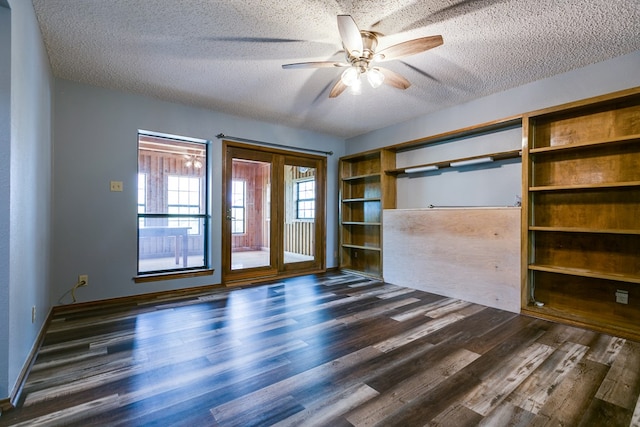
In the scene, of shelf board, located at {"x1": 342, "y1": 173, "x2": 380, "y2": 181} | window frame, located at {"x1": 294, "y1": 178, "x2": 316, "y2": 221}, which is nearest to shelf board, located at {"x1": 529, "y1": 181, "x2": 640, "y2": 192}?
shelf board, located at {"x1": 342, "y1": 173, "x2": 380, "y2": 181}

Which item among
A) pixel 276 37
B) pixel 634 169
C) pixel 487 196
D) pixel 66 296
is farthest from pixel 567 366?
pixel 66 296

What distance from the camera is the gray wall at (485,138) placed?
280 centimetres

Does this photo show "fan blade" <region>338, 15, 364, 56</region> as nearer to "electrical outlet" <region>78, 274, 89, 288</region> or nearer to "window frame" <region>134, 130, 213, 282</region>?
"window frame" <region>134, 130, 213, 282</region>

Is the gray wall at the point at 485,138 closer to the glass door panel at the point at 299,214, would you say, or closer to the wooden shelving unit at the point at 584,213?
the wooden shelving unit at the point at 584,213

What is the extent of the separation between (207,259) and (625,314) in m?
4.65

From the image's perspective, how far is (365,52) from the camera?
2328 millimetres

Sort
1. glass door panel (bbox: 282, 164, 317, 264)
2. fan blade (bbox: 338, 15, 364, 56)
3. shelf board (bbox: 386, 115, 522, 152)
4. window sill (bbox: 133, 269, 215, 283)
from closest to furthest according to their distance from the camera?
fan blade (bbox: 338, 15, 364, 56) < shelf board (bbox: 386, 115, 522, 152) < window sill (bbox: 133, 269, 215, 283) < glass door panel (bbox: 282, 164, 317, 264)

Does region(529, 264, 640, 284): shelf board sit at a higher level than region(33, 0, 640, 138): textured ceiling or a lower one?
lower

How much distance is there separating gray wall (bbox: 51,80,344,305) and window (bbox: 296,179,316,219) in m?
2.02

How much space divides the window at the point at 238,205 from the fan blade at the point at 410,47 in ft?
9.35

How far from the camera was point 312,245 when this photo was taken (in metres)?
5.28

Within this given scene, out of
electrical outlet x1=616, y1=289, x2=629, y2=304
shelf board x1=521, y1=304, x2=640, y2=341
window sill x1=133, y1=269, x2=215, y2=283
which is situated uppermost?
electrical outlet x1=616, y1=289, x2=629, y2=304

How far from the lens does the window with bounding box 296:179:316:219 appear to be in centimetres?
514

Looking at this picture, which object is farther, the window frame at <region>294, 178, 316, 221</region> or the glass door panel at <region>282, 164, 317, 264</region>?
the window frame at <region>294, 178, 316, 221</region>
